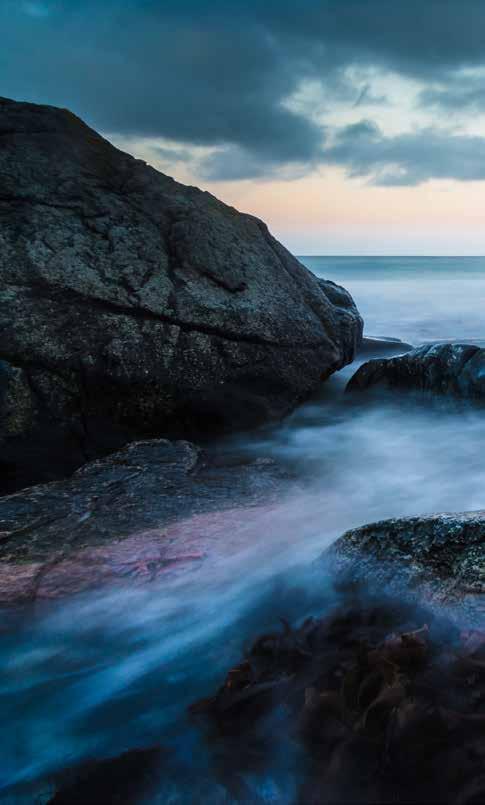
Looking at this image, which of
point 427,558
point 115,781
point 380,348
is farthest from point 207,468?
point 380,348

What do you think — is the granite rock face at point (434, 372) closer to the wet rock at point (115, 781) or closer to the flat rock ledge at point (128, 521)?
the flat rock ledge at point (128, 521)

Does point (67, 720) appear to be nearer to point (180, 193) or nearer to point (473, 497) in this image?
point (473, 497)

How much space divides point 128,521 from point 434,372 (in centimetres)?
379

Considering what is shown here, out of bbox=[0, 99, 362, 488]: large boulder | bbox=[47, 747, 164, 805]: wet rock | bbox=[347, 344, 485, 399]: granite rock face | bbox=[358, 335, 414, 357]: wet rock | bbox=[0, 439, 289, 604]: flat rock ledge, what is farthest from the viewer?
bbox=[358, 335, 414, 357]: wet rock

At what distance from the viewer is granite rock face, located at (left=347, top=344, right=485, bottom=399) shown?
19.2 feet

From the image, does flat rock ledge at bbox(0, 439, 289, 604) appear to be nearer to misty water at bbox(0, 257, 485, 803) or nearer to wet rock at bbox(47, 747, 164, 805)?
misty water at bbox(0, 257, 485, 803)

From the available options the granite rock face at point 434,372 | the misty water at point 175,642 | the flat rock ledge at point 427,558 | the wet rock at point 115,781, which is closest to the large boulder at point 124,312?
the granite rock face at point 434,372

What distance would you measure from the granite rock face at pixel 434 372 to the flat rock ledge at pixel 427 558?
344 cm

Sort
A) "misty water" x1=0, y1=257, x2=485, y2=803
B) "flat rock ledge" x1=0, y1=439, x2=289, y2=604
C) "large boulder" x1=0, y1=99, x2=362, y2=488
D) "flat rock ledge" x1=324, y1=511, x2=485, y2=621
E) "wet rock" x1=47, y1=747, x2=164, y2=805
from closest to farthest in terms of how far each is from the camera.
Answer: "wet rock" x1=47, y1=747, x2=164, y2=805 → "misty water" x1=0, y1=257, x2=485, y2=803 → "flat rock ledge" x1=324, y1=511, x2=485, y2=621 → "flat rock ledge" x1=0, y1=439, x2=289, y2=604 → "large boulder" x1=0, y1=99, x2=362, y2=488

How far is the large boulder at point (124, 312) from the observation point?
492cm

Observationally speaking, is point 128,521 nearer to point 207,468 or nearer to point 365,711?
point 207,468

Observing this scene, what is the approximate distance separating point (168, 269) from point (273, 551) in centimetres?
317

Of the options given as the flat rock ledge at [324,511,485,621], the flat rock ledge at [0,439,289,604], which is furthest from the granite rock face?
the flat rock ledge at [324,511,485,621]

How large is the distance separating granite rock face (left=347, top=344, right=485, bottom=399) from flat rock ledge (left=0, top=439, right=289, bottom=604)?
243 cm
